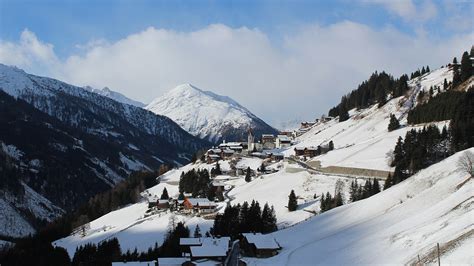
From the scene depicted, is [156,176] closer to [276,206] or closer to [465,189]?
[276,206]

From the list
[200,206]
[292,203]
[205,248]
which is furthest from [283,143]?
[205,248]

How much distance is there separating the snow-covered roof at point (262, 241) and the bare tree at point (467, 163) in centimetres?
2112

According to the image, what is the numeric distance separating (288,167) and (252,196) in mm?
13925

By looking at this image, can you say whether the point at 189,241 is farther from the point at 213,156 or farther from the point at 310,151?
the point at 213,156

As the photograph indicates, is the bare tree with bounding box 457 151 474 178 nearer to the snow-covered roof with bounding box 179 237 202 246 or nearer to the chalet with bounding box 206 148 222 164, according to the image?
the snow-covered roof with bounding box 179 237 202 246

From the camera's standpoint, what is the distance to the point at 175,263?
52938 mm

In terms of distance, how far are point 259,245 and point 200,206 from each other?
118 feet

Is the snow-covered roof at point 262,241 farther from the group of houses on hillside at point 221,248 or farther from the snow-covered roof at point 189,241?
the snow-covered roof at point 189,241

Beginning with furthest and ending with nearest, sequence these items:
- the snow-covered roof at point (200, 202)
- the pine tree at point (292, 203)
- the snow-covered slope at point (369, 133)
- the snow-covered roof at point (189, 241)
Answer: the snow-covered slope at point (369, 133), the snow-covered roof at point (200, 202), the pine tree at point (292, 203), the snow-covered roof at point (189, 241)

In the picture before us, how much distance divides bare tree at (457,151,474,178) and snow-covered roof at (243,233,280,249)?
2112 cm

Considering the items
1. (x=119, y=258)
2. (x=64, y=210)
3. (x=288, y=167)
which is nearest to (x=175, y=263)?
(x=119, y=258)

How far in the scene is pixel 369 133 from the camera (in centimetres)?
12712

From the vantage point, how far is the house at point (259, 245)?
177 ft

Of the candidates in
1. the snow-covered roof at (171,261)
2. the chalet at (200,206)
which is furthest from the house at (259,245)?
the chalet at (200,206)
